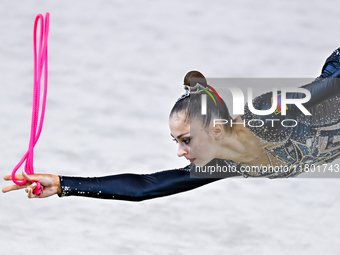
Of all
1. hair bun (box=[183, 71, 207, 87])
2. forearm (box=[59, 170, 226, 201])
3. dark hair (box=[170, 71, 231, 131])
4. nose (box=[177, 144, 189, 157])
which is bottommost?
forearm (box=[59, 170, 226, 201])

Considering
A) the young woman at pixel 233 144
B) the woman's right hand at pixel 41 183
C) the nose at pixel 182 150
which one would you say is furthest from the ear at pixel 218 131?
the woman's right hand at pixel 41 183

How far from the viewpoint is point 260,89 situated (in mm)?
1805

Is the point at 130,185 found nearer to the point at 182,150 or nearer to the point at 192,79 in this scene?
the point at 182,150

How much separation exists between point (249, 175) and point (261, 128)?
0.73ft

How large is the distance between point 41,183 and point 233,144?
625 millimetres

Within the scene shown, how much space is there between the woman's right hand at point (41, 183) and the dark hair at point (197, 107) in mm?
414

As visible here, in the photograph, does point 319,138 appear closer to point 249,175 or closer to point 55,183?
point 249,175

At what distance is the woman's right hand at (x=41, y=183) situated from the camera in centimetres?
142

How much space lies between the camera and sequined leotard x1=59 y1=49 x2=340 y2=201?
1560 millimetres

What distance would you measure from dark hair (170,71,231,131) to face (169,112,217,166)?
0.06 ft

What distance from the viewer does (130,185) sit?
162cm

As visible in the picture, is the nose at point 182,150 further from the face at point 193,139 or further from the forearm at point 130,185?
the forearm at point 130,185

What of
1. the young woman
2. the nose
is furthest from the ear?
the nose

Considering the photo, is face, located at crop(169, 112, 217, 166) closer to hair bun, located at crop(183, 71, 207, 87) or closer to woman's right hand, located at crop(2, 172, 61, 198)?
hair bun, located at crop(183, 71, 207, 87)
